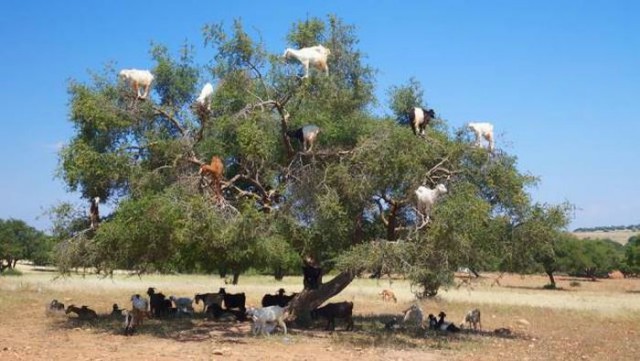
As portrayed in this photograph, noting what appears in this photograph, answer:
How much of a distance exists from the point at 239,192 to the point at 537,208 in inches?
334

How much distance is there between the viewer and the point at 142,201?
1546 centimetres

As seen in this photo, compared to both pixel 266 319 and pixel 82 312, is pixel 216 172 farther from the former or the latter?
pixel 82 312

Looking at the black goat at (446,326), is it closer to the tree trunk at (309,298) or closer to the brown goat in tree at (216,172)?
the tree trunk at (309,298)

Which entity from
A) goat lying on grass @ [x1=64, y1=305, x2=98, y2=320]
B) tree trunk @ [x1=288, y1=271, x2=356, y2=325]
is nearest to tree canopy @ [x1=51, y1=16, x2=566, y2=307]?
tree trunk @ [x1=288, y1=271, x2=356, y2=325]

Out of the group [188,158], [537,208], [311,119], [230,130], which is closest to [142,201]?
[188,158]

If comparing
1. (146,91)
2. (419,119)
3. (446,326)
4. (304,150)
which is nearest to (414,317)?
(446,326)

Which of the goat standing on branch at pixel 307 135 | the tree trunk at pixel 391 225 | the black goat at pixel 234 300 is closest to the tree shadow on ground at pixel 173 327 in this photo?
the black goat at pixel 234 300

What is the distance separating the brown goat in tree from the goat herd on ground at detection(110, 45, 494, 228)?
77mm

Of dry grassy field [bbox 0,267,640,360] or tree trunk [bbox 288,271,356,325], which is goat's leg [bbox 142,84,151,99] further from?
tree trunk [bbox 288,271,356,325]

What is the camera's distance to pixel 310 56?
53.8 feet

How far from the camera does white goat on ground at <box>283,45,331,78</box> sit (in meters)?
16.2

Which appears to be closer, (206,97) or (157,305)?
(206,97)

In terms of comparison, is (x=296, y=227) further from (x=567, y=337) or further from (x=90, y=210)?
(x=567, y=337)

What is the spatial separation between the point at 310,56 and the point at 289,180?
3309 millimetres
